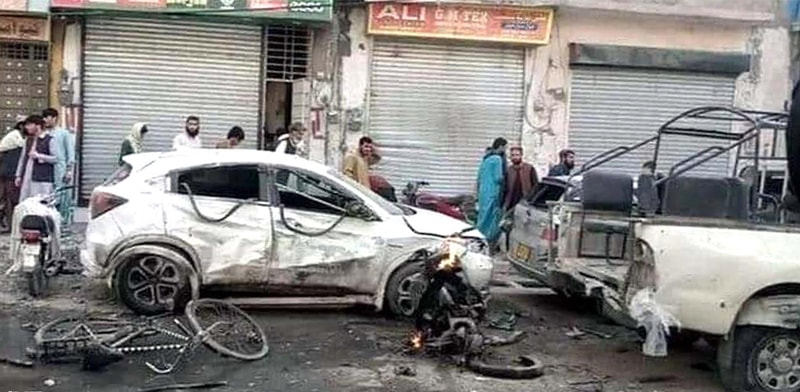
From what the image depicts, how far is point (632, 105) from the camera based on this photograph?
1730cm

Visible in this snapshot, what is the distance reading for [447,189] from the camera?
16688 mm

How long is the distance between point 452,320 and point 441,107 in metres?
9.24

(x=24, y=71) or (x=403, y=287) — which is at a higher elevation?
(x=24, y=71)

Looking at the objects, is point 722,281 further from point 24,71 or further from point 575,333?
point 24,71

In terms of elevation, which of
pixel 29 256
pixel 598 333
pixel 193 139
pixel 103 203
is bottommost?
pixel 598 333

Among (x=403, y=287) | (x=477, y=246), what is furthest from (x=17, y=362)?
(x=477, y=246)

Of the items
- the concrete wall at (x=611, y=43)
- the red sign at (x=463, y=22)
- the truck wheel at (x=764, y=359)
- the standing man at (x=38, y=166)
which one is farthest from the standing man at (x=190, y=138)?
the truck wheel at (x=764, y=359)

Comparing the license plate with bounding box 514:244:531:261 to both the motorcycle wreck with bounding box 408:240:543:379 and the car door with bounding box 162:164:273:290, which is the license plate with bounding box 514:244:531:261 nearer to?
the motorcycle wreck with bounding box 408:240:543:379

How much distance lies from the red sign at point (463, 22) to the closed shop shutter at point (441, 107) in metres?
0.37

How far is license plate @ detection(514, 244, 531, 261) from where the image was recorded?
960 cm

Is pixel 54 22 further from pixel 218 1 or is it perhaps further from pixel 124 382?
pixel 124 382

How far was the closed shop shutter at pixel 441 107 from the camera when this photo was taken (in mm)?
16094

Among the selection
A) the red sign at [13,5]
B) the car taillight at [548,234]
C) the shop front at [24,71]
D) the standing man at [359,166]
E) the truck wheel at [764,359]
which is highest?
the red sign at [13,5]

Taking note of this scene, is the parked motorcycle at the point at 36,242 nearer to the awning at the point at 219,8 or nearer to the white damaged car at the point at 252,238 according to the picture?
the white damaged car at the point at 252,238
